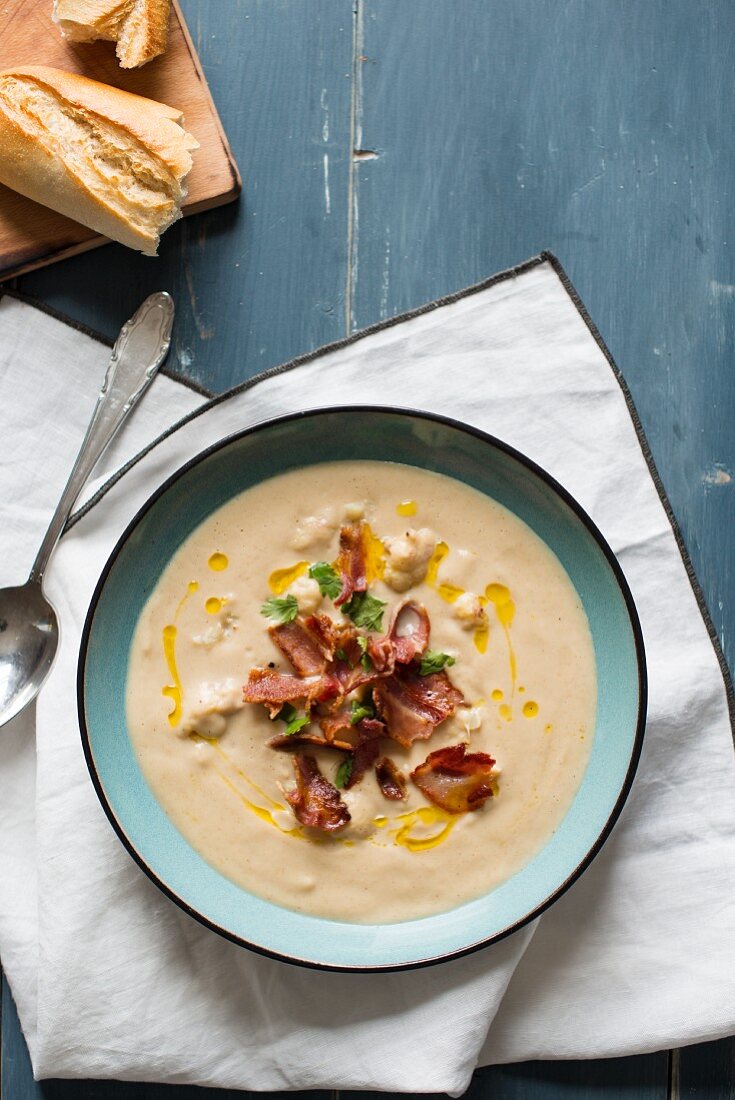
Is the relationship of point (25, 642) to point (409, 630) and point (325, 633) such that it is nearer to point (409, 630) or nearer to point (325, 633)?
point (325, 633)

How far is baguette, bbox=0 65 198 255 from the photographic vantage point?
2.05 m

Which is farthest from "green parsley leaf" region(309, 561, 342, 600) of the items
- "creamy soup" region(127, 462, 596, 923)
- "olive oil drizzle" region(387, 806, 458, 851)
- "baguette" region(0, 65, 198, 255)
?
"baguette" region(0, 65, 198, 255)

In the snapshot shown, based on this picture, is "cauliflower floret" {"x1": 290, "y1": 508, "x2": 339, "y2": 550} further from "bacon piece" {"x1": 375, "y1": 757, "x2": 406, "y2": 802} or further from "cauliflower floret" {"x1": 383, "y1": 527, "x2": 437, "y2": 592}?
"bacon piece" {"x1": 375, "y1": 757, "x2": 406, "y2": 802}

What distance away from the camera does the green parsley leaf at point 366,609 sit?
6.61 feet

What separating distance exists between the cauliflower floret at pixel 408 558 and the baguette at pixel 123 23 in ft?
3.51

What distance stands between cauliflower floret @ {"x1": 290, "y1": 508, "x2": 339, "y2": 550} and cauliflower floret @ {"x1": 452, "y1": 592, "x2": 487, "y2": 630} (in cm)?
28

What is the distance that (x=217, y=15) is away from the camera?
7.34 feet

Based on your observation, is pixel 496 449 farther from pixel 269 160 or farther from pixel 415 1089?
pixel 415 1089

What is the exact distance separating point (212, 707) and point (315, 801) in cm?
26

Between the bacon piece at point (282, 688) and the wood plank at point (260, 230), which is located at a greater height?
the wood plank at point (260, 230)

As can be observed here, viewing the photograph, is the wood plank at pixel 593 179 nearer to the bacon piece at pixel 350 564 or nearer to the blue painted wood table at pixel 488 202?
the blue painted wood table at pixel 488 202

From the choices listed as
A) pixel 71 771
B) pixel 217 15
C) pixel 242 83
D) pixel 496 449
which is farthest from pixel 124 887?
pixel 217 15

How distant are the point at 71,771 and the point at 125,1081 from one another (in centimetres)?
70

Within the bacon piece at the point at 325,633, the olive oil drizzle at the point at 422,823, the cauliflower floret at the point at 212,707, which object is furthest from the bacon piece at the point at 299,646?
the olive oil drizzle at the point at 422,823
